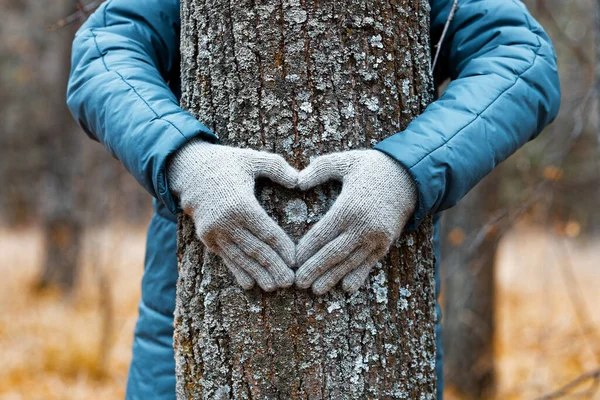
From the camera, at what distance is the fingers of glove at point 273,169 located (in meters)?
1.30

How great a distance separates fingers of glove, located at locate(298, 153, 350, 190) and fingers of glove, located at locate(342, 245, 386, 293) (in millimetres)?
193

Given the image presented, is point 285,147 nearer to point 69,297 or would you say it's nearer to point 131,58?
point 131,58

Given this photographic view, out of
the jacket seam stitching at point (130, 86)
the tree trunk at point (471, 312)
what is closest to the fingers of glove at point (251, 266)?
the jacket seam stitching at point (130, 86)

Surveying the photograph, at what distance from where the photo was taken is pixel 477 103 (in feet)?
4.64

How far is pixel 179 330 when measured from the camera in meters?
1.48

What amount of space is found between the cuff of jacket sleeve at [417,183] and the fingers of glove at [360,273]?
119mm

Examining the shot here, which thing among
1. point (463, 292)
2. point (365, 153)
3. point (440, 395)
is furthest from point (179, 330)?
point (463, 292)

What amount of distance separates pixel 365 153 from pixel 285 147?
19cm

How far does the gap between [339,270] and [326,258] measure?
0.05 metres

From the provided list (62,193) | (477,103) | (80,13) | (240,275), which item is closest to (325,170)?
(240,275)

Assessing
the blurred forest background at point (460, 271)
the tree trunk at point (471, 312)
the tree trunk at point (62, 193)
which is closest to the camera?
the blurred forest background at point (460, 271)

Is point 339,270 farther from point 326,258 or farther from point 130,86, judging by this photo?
point 130,86

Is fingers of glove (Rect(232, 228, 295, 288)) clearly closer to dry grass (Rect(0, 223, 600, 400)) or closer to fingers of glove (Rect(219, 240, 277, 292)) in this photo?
fingers of glove (Rect(219, 240, 277, 292))

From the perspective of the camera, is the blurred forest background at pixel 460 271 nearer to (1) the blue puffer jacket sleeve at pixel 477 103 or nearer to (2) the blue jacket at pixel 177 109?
(2) the blue jacket at pixel 177 109
